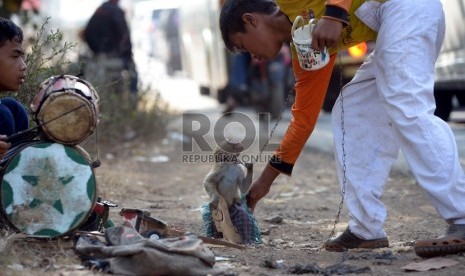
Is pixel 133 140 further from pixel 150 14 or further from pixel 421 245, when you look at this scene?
pixel 150 14

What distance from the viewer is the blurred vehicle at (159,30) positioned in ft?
90.8

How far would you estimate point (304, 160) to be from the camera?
971cm

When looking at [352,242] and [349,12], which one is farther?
[352,242]

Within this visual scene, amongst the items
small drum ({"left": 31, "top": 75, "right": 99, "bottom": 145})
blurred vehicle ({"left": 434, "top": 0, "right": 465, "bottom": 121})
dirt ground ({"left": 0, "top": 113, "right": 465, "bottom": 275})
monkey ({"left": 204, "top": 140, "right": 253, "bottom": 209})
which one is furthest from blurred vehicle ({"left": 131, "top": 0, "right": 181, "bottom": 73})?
small drum ({"left": 31, "top": 75, "right": 99, "bottom": 145})

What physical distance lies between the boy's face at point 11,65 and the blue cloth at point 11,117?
3.3 inches

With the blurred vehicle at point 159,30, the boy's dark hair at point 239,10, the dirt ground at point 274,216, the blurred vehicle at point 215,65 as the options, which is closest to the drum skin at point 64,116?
the dirt ground at point 274,216

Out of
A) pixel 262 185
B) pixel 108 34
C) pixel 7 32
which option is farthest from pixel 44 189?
pixel 108 34

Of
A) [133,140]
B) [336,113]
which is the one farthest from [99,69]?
[336,113]

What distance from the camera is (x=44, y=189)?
4.30 metres

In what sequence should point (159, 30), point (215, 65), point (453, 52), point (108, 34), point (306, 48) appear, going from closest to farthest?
point (306, 48), point (453, 52), point (108, 34), point (215, 65), point (159, 30)

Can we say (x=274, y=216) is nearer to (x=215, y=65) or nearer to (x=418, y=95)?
(x=418, y=95)

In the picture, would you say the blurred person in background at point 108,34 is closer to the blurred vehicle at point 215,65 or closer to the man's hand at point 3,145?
the blurred vehicle at point 215,65

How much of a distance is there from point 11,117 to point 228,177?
109 centimetres

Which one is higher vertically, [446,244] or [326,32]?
[326,32]
